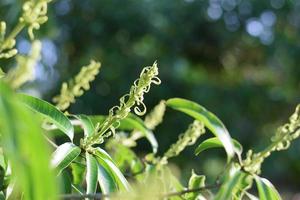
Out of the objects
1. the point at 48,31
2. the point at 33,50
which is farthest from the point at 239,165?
the point at 48,31

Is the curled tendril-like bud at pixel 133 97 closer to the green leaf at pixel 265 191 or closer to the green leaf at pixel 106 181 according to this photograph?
the green leaf at pixel 106 181

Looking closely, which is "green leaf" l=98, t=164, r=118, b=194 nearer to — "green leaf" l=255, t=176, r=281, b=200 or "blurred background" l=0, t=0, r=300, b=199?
"green leaf" l=255, t=176, r=281, b=200

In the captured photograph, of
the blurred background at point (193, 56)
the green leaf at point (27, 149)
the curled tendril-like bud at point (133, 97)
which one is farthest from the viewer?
the blurred background at point (193, 56)

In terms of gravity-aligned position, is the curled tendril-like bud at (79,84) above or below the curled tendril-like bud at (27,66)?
above

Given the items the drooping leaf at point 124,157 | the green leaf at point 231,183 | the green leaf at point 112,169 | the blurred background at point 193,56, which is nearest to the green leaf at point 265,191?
the green leaf at point 231,183

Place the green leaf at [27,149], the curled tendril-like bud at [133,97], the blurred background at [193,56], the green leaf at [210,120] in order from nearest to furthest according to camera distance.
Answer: the green leaf at [27,149], the curled tendril-like bud at [133,97], the green leaf at [210,120], the blurred background at [193,56]

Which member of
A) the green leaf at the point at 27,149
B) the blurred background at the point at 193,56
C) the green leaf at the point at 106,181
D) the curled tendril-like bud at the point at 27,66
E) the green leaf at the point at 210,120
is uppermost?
the blurred background at the point at 193,56

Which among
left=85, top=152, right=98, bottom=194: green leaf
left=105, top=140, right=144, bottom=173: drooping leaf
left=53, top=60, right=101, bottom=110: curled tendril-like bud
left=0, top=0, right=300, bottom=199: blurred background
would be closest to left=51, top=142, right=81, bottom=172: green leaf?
left=85, top=152, right=98, bottom=194: green leaf

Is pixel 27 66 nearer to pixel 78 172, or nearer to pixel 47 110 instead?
pixel 47 110
